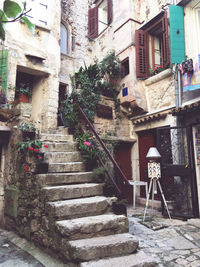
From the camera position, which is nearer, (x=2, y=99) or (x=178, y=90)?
(x=178, y=90)

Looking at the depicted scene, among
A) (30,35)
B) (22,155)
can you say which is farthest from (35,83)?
(22,155)

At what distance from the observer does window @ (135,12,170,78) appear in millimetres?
7270

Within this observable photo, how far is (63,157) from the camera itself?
4.51 metres

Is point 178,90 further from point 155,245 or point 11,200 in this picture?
point 11,200

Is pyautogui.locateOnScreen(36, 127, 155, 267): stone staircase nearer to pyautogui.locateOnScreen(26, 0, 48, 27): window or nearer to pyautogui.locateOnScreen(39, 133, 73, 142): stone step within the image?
pyautogui.locateOnScreen(39, 133, 73, 142): stone step

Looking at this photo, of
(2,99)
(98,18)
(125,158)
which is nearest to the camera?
(2,99)

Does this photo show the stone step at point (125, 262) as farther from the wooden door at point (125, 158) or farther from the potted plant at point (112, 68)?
the potted plant at point (112, 68)

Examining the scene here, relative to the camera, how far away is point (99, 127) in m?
7.13

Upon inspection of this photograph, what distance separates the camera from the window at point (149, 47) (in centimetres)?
727

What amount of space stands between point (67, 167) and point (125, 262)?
84.1 inches

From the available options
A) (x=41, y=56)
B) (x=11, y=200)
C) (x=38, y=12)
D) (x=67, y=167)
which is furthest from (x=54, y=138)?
(x=38, y=12)

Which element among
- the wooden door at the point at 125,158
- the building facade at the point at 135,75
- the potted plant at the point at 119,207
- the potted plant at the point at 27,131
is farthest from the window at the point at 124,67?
the potted plant at the point at 119,207

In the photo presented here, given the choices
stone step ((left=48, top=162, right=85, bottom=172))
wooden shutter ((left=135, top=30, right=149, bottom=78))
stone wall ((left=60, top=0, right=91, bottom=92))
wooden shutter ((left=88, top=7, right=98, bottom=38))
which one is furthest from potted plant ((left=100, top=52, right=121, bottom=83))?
stone step ((left=48, top=162, right=85, bottom=172))

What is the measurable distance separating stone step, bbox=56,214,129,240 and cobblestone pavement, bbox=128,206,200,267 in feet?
1.93
